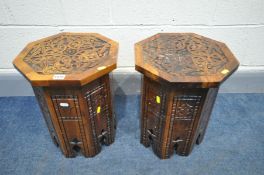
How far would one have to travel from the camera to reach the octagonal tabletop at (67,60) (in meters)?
0.99

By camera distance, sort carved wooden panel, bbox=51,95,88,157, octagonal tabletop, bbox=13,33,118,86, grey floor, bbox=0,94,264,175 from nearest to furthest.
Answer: octagonal tabletop, bbox=13,33,118,86
carved wooden panel, bbox=51,95,88,157
grey floor, bbox=0,94,264,175

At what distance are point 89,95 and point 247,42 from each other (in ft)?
4.31

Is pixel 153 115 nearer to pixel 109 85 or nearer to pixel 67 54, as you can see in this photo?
pixel 109 85

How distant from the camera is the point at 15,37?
1643 millimetres

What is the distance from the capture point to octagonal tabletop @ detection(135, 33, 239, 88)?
3.26 feet

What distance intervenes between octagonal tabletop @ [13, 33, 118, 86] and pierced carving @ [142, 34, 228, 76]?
0.22 metres

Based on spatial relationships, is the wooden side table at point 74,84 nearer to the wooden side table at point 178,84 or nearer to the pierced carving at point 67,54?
the pierced carving at point 67,54

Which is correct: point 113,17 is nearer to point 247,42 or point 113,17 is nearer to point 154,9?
point 154,9

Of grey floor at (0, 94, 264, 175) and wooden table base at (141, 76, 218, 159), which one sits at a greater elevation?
wooden table base at (141, 76, 218, 159)

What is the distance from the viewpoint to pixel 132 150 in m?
1.47

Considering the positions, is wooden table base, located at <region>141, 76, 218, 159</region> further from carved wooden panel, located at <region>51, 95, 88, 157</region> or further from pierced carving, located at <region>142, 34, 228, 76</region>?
carved wooden panel, located at <region>51, 95, 88, 157</region>

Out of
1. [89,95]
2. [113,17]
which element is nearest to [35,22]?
[113,17]

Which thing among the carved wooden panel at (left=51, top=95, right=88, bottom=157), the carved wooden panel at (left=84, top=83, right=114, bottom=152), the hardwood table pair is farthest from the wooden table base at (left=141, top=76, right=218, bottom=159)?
the carved wooden panel at (left=51, top=95, right=88, bottom=157)

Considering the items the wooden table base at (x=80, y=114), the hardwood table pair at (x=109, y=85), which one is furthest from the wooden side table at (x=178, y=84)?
the wooden table base at (x=80, y=114)
